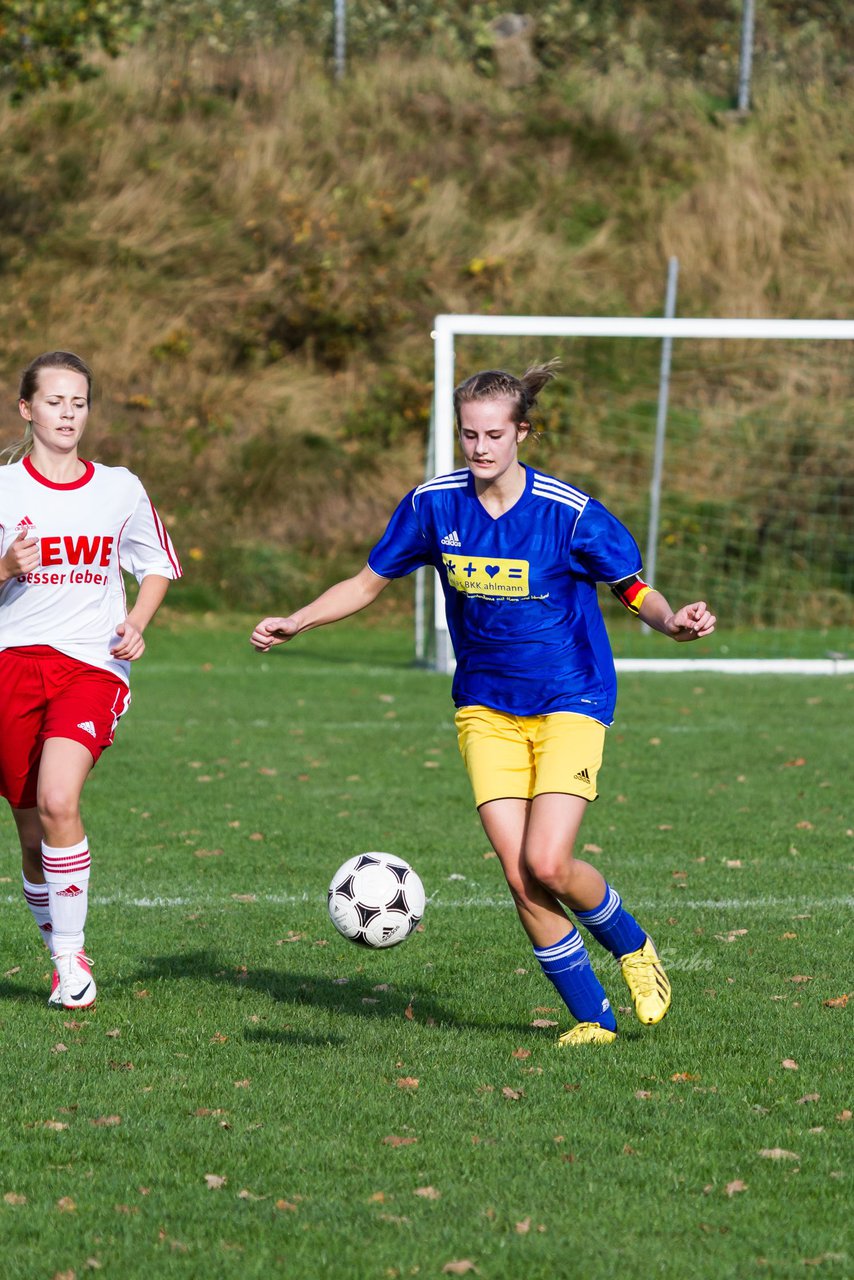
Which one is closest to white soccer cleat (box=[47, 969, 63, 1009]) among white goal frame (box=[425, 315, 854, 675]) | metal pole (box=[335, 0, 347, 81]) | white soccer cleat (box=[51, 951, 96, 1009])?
white soccer cleat (box=[51, 951, 96, 1009])

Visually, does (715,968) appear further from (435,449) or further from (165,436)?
(165,436)

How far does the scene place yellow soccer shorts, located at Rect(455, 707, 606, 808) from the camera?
15.5 ft

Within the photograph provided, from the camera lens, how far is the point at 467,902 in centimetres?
671

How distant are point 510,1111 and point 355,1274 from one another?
104 centimetres

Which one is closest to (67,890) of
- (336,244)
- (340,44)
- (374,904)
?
(374,904)

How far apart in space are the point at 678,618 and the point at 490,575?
1.90 feet

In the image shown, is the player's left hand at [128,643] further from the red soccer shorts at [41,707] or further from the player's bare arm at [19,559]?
the player's bare arm at [19,559]

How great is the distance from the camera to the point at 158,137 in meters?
23.7

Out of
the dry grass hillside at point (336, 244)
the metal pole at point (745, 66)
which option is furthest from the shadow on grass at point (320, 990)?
the metal pole at point (745, 66)

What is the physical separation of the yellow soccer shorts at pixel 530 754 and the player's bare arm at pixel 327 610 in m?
0.52

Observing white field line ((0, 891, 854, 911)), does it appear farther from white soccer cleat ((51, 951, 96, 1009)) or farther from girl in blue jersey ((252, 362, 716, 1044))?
girl in blue jersey ((252, 362, 716, 1044))

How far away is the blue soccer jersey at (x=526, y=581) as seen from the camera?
4727 mm

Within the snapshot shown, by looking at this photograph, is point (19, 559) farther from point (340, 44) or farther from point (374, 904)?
point (340, 44)

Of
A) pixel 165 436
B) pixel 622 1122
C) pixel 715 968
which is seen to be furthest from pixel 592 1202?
pixel 165 436
